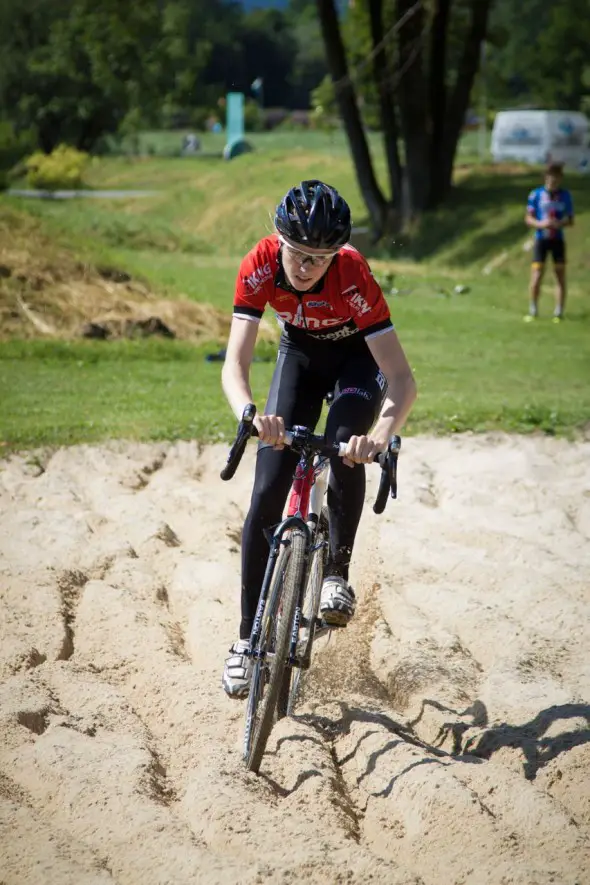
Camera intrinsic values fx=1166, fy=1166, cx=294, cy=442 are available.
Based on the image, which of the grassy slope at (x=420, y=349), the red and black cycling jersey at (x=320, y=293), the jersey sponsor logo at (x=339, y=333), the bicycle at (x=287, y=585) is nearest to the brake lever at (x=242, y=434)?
the bicycle at (x=287, y=585)

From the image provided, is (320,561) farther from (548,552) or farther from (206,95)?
(206,95)

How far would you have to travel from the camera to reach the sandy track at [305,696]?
13.6 ft

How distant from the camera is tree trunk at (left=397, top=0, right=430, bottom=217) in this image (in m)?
25.7

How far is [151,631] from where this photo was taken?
245 inches

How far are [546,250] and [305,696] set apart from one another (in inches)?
494

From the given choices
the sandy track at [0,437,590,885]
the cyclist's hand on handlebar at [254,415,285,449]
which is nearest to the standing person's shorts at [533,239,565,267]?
the sandy track at [0,437,590,885]

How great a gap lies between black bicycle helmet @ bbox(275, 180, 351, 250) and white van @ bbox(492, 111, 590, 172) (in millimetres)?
44655

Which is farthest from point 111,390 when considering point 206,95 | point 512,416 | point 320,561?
point 206,95

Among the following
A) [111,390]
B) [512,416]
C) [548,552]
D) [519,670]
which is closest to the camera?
[519,670]

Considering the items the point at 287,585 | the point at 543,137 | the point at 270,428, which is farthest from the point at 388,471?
the point at 543,137

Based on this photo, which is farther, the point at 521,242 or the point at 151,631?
the point at 521,242

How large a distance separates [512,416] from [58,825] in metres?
6.94

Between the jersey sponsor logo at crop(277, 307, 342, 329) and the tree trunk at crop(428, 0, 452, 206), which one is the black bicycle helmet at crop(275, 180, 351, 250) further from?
the tree trunk at crop(428, 0, 452, 206)

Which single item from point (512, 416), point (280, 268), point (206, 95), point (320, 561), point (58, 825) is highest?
point (280, 268)
